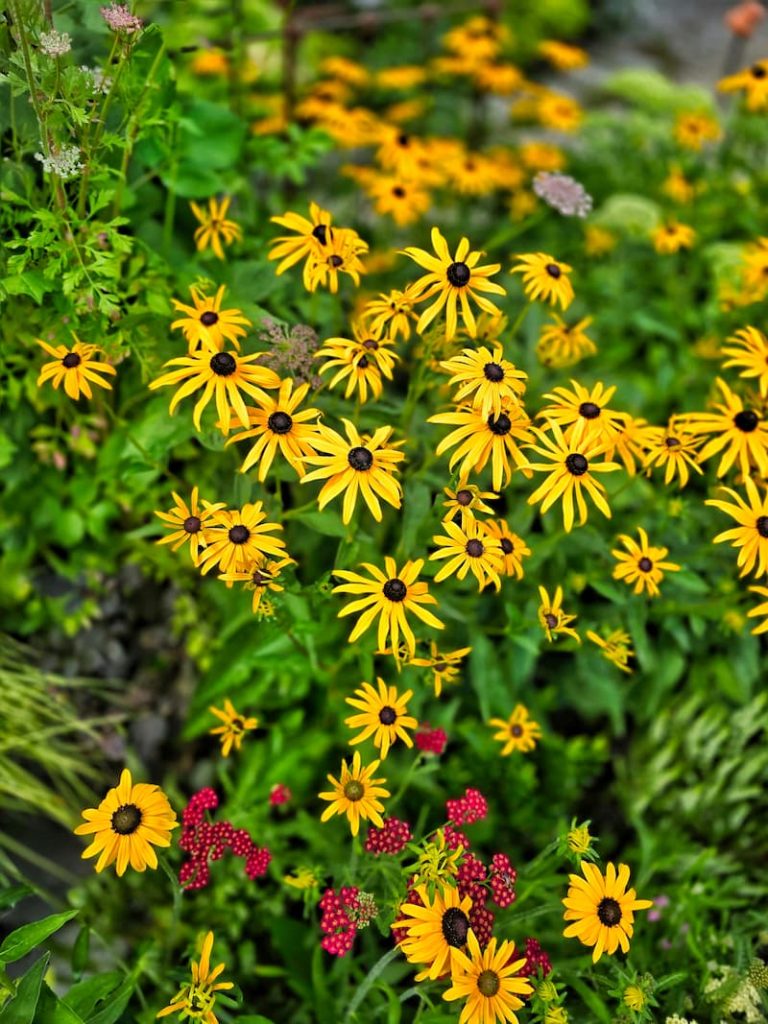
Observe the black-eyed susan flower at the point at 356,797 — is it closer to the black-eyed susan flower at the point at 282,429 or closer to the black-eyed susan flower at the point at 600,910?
the black-eyed susan flower at the point at 600,910

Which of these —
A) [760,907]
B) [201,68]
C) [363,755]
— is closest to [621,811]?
[760,907]

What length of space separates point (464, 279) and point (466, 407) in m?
0.23

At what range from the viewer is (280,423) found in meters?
1.45

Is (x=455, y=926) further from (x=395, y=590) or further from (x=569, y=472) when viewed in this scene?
(x=569, y=472)

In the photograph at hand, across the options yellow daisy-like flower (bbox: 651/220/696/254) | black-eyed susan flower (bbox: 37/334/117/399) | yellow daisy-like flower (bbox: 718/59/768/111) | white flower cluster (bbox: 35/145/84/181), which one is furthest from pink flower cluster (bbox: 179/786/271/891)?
yellow daisy-like flower (bbox: 718/59/768/111)

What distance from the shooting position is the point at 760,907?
1.94 m

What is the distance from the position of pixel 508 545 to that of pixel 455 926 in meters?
0.62

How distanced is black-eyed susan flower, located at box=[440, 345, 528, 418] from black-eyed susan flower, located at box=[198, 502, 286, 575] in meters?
0.38

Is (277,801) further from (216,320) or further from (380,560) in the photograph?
(216,320)

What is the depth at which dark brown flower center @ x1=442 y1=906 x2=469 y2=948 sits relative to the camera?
1.24 metres

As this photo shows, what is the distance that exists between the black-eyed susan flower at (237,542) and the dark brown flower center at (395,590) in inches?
7.1

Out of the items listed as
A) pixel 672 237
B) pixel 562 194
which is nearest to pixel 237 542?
pixel 562 194

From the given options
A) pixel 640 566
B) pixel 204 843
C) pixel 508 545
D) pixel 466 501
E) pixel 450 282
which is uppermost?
pixel 450 282

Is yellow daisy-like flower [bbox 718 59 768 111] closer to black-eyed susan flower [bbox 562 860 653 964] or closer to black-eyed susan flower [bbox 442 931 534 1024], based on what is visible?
black-eyed susan flower [bbox 562 860 653 964]
